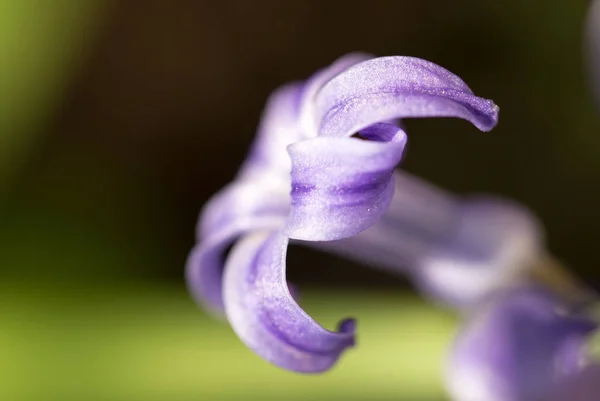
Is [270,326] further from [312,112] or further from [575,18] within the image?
[575,18]

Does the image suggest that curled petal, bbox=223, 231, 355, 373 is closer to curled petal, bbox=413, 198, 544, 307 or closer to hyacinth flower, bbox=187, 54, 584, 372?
hyacinth flower, bbox=187, 54, 584, 372

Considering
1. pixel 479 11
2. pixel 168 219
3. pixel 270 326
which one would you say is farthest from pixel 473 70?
pixel 270 326

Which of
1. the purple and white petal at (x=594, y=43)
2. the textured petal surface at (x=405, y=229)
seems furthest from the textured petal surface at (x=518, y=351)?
the purple and white petal at (x=594, y=43)

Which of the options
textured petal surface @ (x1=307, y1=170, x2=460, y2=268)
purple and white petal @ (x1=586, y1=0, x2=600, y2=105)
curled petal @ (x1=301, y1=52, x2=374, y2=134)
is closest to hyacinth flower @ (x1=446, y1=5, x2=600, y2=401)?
textured petal surface @ (x1=307, y1=170, x2=460, y2=268)

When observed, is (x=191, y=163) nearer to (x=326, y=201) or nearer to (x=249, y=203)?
(x=249, y=203)

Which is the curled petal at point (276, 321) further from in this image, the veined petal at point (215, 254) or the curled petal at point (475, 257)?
the curled petal at point (475, 257)

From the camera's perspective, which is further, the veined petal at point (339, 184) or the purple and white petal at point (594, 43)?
the purple and white petal at point (594, 43)

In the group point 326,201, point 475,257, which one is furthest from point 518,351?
point 326,201
